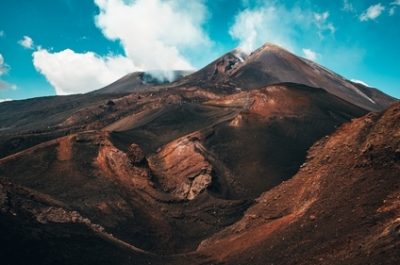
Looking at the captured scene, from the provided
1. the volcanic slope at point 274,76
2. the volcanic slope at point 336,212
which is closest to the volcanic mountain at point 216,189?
the volcanic slope at point 336,212

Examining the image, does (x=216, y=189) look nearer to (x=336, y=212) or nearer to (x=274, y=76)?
(x=336, y=212)

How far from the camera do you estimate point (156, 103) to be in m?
120

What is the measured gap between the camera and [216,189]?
63188 millimetres

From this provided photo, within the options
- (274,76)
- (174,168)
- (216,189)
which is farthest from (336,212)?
(274,76)

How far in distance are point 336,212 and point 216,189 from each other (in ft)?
76.1

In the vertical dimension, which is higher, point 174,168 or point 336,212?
point 174,168

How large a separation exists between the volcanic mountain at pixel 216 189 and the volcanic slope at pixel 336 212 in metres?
0.15

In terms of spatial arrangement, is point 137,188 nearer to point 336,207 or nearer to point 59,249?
point 59,249

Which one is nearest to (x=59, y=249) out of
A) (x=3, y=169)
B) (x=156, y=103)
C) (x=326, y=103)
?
(x=3, y=169)

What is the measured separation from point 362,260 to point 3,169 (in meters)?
46.8

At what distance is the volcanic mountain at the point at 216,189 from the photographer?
3959 cm

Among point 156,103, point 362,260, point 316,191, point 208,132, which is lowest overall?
point 362,260

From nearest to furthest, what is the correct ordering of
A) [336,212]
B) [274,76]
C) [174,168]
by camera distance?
1. [336,212]
2. [174,168]
3. [274,76]

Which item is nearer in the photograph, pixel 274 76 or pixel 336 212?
pixel 336 212
